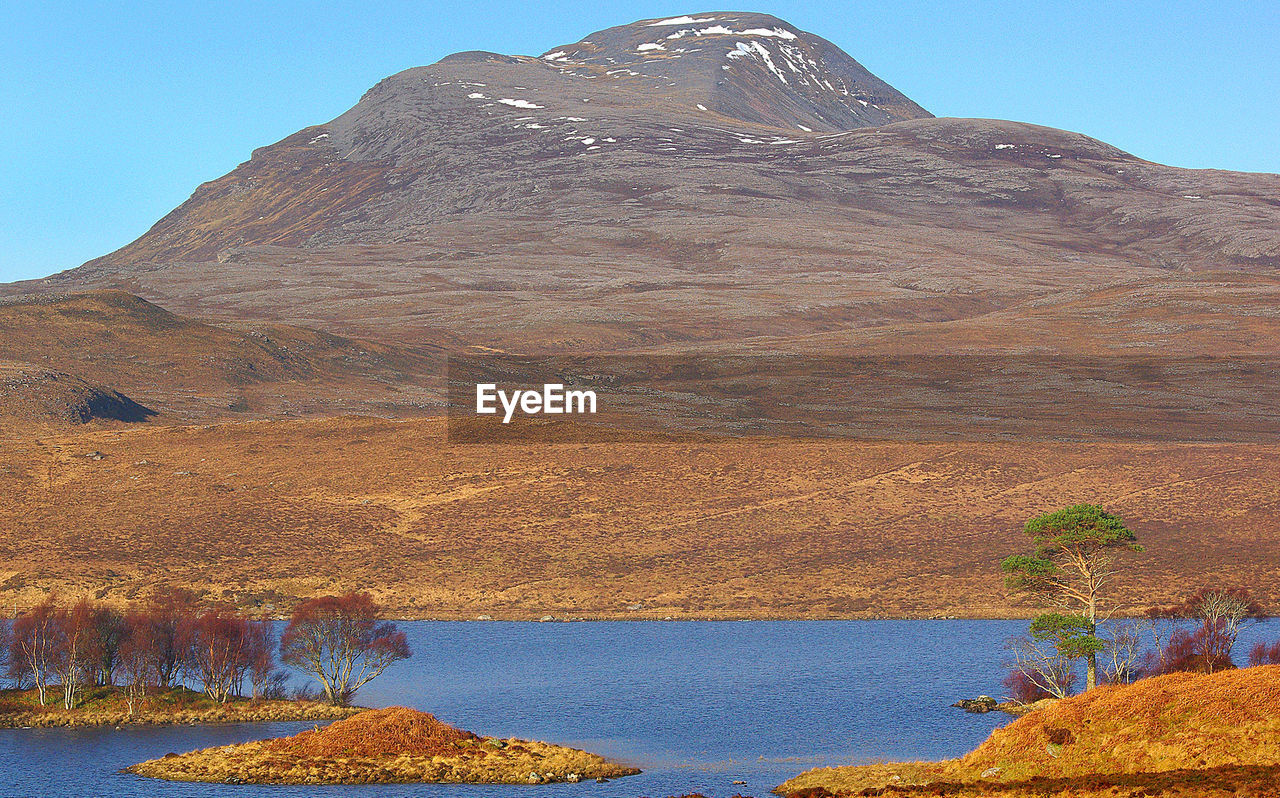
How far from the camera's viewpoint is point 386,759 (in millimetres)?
42625

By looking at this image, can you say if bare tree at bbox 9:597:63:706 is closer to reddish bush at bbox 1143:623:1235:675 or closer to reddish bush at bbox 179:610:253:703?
reddish bush at bbox 179:610:253:703

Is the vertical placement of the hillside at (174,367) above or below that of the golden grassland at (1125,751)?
above

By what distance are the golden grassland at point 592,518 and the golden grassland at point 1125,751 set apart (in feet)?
123

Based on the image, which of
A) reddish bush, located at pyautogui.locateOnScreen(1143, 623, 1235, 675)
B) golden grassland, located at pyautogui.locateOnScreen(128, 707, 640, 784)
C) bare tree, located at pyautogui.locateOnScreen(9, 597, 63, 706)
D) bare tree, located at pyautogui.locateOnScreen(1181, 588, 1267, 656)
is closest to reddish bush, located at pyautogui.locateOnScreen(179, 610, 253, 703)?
bare tree, located at pyautogui.locateOnScreen(9, 597, 63, 706)

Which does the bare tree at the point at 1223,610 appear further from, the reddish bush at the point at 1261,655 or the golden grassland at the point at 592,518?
the golden grassland at the point at 592,518

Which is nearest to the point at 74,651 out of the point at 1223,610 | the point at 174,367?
the point at 1223,610

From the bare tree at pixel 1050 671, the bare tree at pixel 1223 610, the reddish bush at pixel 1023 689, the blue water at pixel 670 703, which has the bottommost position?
the blue water at pixel 670 703

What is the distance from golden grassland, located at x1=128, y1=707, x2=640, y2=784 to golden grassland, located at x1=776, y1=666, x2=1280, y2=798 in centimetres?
830

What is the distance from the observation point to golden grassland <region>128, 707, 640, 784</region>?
41656 mm

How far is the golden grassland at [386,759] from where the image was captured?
41656 millimetres

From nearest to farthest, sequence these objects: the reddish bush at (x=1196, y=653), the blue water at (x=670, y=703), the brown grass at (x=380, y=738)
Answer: the blue water at (x=670, y=703) → the brown grass at (x=380, y=738) → the reddish bush at (x=1196, y=653)

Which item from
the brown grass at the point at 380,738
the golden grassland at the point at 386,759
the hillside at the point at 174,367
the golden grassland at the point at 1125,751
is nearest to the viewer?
the golden grassland at the point at 1125,751

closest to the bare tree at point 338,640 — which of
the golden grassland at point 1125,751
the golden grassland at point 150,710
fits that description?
the golden grassland at point 150,710

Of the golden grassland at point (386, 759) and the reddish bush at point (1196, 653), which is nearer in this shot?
the golden grassland at point (386, 759)
